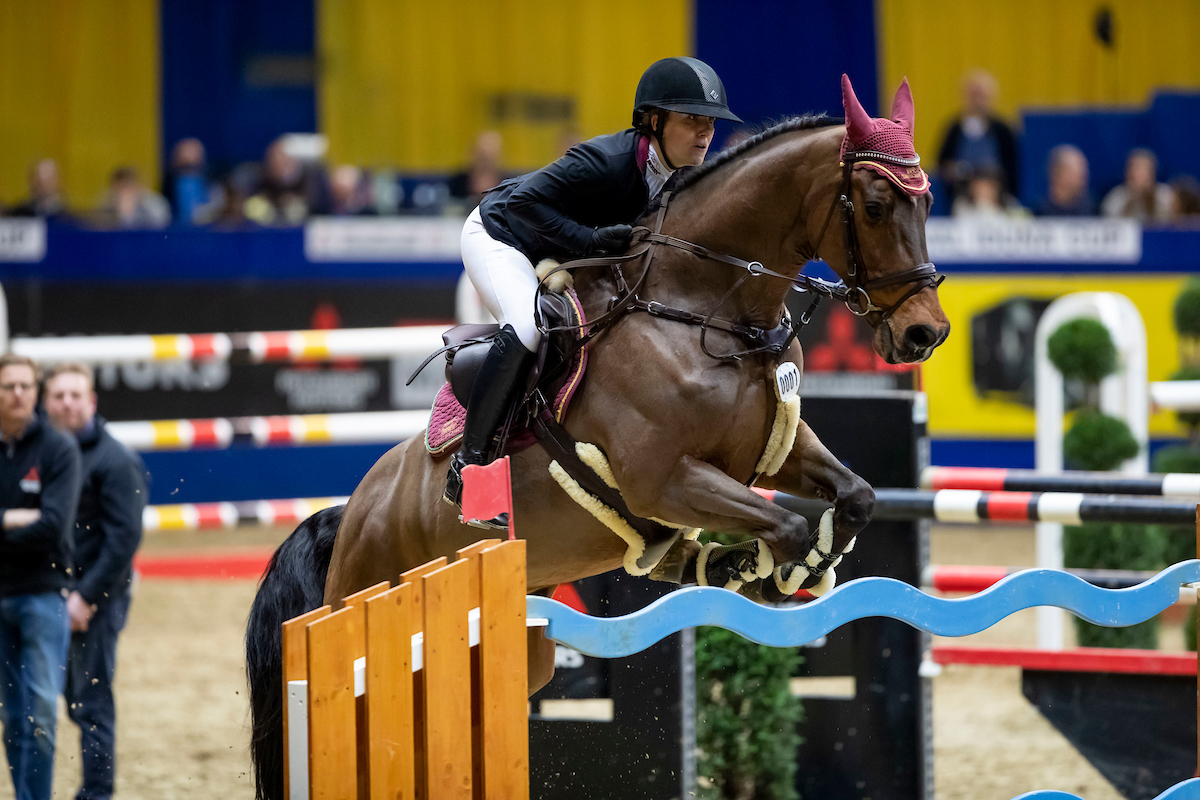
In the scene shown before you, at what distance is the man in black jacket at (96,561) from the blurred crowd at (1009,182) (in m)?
6.93

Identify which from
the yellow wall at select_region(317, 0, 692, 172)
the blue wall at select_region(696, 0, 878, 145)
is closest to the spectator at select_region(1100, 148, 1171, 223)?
the blue wall at select_region(696, 0, 878, 145)

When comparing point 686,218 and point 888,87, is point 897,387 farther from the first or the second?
point 888,87

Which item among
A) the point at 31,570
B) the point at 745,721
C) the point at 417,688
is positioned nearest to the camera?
the point at 417,688

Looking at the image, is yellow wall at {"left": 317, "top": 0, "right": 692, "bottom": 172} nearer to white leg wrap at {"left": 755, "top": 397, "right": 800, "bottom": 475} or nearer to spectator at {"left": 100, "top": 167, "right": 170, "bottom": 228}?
spectator at {"left": 100, "top": 167, "right": 170, "bottom": 228}

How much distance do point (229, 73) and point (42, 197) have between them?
10.1 ft

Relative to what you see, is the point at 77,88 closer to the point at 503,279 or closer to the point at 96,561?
Result: the point at 96,561

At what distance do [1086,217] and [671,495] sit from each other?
733 cm

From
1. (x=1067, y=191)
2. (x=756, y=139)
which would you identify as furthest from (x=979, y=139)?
(x=756, y=139)

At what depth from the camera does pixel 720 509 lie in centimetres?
345

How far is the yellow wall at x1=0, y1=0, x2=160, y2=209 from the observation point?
504 inches

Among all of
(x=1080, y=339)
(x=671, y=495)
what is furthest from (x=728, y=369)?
(x=1080, y=339)

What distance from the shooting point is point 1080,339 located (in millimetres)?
5965

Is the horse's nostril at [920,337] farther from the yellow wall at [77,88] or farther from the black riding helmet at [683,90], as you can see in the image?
the yellow wall at [77,88]

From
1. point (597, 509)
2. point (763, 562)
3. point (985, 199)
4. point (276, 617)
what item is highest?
point (985, 199)
